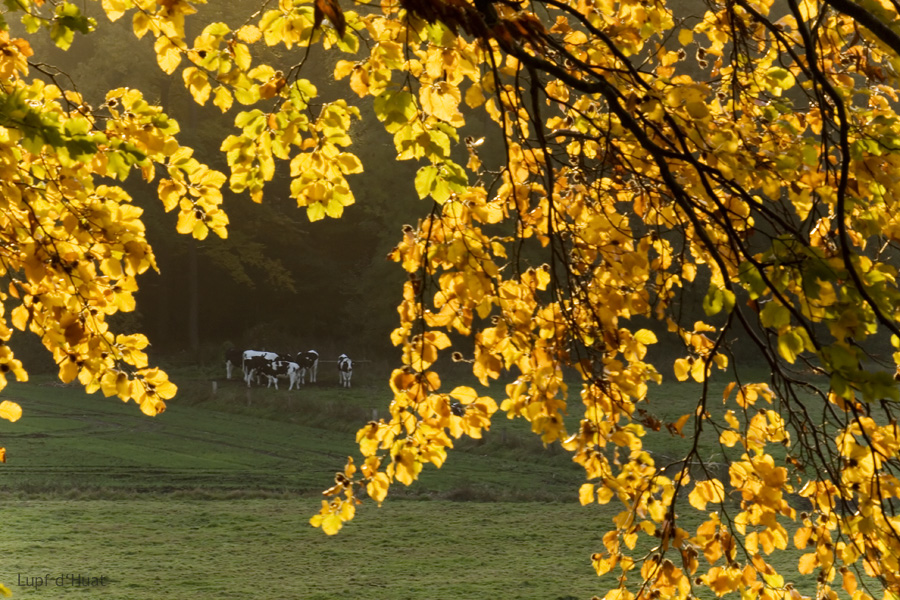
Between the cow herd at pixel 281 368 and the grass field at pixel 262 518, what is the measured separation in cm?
431

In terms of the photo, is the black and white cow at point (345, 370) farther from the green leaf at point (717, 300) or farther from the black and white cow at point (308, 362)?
the green leaf at point (717, 300)

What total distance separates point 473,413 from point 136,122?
1354 millimetres

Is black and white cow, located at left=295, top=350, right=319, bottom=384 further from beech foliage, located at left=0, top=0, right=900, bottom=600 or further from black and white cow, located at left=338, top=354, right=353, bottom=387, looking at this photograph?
beech foliage, located at left=0, top=0, right=900, bottom=600

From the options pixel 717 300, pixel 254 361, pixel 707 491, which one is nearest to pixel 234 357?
pixel 254 361

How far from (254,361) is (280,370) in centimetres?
64

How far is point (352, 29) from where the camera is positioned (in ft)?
9.23

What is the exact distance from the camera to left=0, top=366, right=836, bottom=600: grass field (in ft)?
20.0

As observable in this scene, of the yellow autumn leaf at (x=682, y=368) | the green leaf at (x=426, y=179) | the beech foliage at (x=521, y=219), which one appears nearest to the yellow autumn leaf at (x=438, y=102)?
the beech foliage at (x=521, y=219)

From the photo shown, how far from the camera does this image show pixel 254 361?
19.0 metres

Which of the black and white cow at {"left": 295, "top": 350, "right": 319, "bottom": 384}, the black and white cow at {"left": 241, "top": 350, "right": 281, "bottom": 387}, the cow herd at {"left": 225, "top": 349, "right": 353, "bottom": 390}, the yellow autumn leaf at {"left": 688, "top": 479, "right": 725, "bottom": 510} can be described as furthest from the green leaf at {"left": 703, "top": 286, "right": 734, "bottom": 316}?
the black and white cow at {"left": 295, "top": 350, "right": 319, "bottom": 384}

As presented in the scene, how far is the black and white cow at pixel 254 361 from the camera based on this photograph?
18891 mm

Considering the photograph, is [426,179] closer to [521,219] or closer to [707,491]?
[521,219]

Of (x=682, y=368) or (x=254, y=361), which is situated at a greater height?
(x=682, y=368)

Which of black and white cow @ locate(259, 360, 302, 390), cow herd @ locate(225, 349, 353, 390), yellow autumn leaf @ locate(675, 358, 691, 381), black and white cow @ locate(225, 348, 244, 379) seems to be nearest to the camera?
yellow autumn leaf @ locate(675, 358, 691, 381)
